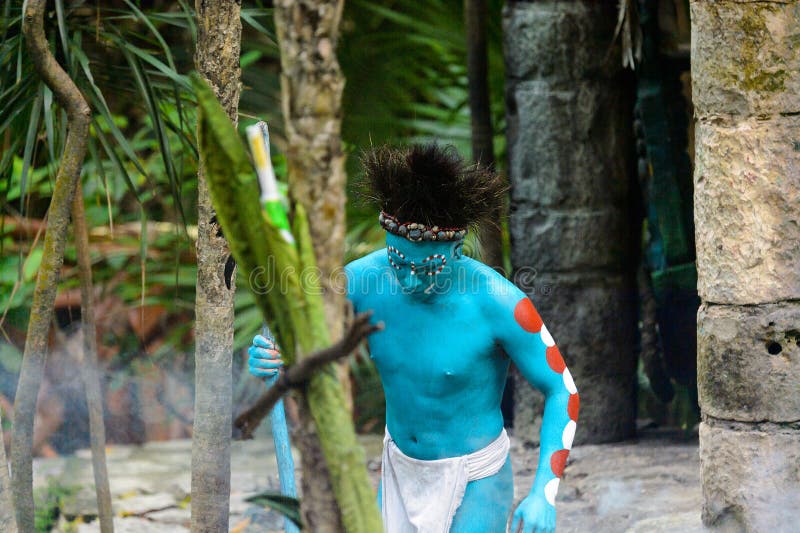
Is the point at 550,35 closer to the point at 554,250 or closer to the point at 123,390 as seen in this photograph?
the point at 554,250

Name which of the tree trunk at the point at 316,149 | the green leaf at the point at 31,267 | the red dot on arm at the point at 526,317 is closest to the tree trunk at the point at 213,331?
the red dot on arm at the point at 526,317

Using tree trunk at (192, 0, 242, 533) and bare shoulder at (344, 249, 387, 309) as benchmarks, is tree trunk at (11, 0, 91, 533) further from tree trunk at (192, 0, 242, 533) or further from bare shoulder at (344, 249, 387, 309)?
bare shoulder at (344, 249, 387, 309)

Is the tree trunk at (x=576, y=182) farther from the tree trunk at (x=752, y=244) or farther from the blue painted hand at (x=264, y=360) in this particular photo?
the blue painted hand at (x=264, y=360)

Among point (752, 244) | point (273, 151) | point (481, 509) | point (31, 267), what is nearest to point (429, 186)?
point (481, 509)

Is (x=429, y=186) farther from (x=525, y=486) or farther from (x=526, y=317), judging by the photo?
(x=525, y=486)

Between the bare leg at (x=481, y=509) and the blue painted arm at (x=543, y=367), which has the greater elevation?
the blue painted arm at (x=543, y=367)

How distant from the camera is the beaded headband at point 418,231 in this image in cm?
224

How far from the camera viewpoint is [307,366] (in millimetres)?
1525

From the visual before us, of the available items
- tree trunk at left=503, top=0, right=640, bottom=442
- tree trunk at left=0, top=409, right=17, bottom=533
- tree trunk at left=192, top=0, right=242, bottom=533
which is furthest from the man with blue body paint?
tree trunk at left=503, top=0, right=640, bottom=442

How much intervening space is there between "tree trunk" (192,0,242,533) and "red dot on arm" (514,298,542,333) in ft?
2.23

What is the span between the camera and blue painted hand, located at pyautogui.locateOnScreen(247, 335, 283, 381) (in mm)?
2393

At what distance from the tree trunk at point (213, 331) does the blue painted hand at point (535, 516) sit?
0.74 meters

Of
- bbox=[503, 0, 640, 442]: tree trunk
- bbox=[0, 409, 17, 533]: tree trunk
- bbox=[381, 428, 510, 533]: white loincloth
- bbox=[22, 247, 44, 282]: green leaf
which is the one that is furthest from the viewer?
bbox=[22, 247, 44, 282]: green leaf

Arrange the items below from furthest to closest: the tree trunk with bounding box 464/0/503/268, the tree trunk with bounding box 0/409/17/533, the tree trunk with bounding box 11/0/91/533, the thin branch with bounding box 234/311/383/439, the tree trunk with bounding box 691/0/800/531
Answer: the tree trunk with bounding box 464/0/503/268, the tree trunk with bounding box 691/0/800/531, the tree trunk with bounding box 11/0/91/533, the tree trunk with bounding box 0/409/17/533, the thin branch with bounding box 234/311/383/439
